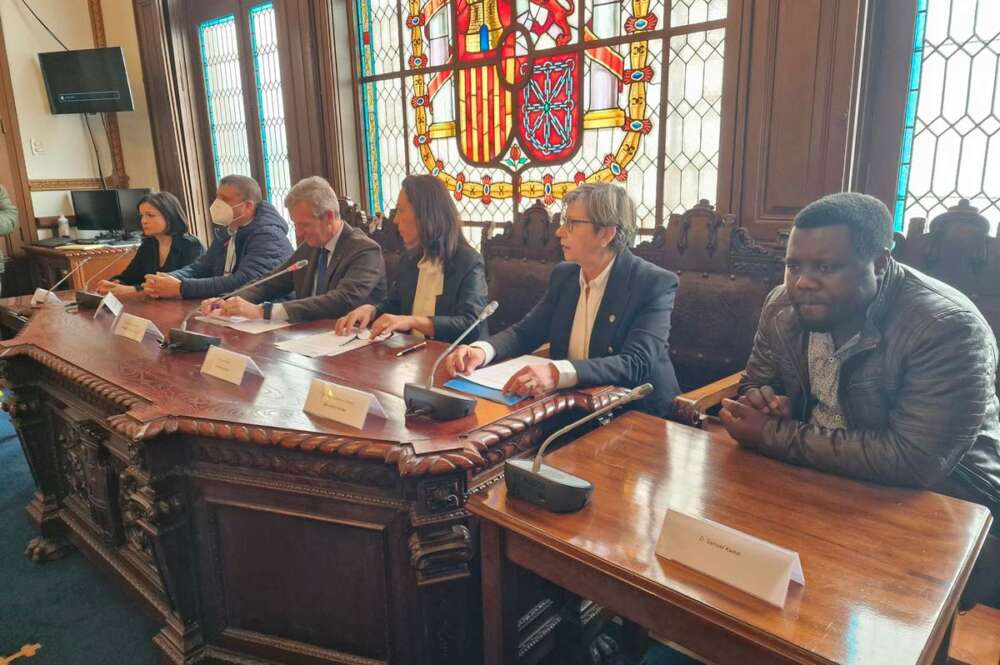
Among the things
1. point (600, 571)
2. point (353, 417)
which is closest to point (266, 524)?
point (353, 417)

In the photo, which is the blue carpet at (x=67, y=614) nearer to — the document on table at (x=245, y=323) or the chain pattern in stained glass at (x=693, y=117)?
the document on table at (x=245, y=323)

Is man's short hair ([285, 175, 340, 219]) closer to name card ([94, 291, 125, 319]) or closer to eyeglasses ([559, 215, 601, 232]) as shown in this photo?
name card ([94, 291, 125, 319])

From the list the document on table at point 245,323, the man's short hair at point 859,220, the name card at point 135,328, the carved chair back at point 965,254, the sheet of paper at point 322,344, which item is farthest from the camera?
the document on table at point 245,323

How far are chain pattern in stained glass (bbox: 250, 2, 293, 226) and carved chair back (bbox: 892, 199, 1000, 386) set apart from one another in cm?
355

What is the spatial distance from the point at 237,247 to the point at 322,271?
0.62 metres

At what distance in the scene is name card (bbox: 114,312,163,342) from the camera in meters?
2.04

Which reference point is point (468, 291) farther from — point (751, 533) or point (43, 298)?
point (43, 298)

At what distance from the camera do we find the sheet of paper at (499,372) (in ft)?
5.16

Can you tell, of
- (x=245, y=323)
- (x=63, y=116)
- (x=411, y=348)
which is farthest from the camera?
(x=63, y=116)

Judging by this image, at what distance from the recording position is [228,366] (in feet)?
5.40

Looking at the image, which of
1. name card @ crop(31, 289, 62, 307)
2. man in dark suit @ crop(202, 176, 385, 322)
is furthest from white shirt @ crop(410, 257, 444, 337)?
name card @ crop(31, 289, 62, 307)

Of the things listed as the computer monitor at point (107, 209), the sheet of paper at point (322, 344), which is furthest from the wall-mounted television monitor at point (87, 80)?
the sheet of paper at point (322, 344)

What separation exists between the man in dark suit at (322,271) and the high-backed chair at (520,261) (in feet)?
1.53

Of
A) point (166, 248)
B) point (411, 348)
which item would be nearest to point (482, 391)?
point (411, 348)
